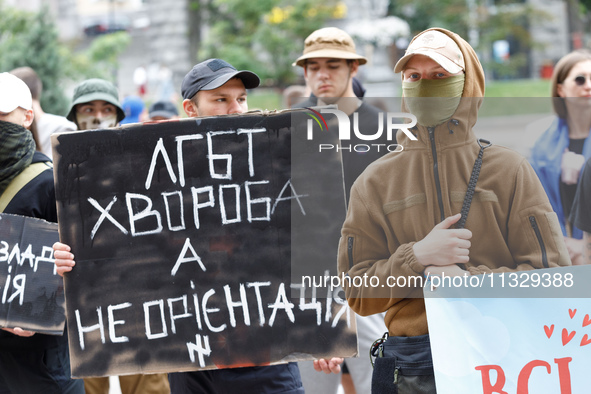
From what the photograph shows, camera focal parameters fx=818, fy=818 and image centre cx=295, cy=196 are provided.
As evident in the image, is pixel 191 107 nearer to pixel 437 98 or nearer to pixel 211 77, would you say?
pixel 211 77

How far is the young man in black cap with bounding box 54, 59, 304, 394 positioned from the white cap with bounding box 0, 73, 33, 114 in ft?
2.62

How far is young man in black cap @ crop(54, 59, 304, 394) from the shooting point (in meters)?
3.21

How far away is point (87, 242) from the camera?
321 centimetres

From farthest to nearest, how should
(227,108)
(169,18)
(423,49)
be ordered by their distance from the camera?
(169,18), (227,108), (423,49)

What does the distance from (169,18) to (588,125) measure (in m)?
27.0

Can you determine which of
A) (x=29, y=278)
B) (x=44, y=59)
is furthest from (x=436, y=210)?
(x=44, y=59)

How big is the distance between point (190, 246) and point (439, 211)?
39.4 inches

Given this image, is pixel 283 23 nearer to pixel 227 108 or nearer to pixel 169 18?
pixel 169 18

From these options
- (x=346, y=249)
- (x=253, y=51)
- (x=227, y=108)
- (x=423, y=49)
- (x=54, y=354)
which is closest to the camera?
(x=423, y=49)

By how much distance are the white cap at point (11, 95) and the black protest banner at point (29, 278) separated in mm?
504

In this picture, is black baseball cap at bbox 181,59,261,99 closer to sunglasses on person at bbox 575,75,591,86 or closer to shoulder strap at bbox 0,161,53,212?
shoulder strap at bbox 0,161,53,212

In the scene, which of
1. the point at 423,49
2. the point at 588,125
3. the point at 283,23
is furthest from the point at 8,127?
the point at 283,23

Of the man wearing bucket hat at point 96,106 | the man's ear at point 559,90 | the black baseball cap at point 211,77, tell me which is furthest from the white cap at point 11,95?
the man's ear at point 559,90

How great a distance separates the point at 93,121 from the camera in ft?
17.3
